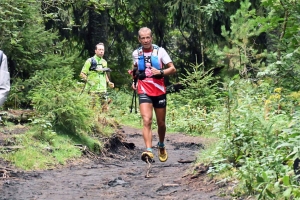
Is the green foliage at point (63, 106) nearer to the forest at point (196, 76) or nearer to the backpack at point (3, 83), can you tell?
the forest at point (196, 76)

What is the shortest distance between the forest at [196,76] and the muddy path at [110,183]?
13.5 inches

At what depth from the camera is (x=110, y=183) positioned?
728 cm

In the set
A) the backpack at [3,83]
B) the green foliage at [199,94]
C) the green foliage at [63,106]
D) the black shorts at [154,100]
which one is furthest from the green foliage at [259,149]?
the green foliage at [199,94]

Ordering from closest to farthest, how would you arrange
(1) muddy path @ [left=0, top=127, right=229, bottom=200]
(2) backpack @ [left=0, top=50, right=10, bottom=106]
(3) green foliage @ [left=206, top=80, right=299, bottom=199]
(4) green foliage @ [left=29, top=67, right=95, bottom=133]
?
(3) green foliage @ [left=206, top=80, right=299, bottom=199] < (2) backpack @ [left=0, top=50, right=10, bottom=106] < (1) muddy path @ [left=0, top=127, right=229, bottom=200] < (4) green foliage @ [left=29, top=67, right=95, bottom=133]

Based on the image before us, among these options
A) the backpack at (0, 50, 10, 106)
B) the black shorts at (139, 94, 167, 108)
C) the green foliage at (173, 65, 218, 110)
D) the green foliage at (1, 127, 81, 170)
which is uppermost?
the backpack at (0, 50, 10, 106)

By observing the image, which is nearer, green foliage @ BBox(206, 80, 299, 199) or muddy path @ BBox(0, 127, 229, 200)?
green foliage @ BBox(206, 80, 299, 199)

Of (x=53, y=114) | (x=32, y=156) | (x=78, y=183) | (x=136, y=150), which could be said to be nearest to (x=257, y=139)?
(x=78, y=183)

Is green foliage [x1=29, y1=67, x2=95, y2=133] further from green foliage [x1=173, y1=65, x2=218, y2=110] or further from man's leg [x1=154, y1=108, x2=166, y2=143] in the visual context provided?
green foliage [x1=173, y1=65, x2=218, y2=110]

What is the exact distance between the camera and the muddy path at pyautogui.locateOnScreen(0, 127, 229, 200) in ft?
20.7

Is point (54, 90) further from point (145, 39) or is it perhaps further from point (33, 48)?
point (33, 48)

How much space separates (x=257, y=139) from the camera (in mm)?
5988

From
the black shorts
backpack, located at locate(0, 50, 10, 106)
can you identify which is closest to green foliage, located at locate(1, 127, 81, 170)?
the black shorts

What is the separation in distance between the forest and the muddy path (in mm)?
342

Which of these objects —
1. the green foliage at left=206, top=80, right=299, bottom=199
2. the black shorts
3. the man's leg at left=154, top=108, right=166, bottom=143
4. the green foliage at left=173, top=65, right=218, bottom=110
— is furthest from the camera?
the green foliage at left=173, top=65, right=218, bottom=110
